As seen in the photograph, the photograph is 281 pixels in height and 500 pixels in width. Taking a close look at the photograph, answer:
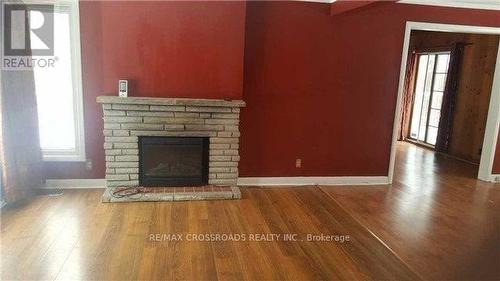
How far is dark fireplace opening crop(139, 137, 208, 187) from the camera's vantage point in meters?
3.92

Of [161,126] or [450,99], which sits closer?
[161,126]

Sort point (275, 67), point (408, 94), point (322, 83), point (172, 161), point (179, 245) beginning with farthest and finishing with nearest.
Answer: point (408, 94) → point (322, 83) → point (275, 67) → point (172, 161) → point (179, 245)

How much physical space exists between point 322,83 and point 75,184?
3233 mm

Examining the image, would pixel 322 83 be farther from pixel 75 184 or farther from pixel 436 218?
pixel 75 184

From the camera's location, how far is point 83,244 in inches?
109

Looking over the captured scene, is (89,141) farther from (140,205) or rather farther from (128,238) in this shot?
(128,238)

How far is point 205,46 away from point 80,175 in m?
2.10

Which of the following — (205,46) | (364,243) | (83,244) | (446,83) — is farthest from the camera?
(446,83)

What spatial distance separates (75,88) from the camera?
12.6ft

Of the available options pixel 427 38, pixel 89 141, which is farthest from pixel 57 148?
pixel 427 38

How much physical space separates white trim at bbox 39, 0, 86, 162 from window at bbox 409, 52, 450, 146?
6468 millimetres

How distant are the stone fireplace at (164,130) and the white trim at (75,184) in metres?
0.25

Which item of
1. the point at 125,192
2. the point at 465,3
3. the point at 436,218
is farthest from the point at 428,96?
the point at 125,192

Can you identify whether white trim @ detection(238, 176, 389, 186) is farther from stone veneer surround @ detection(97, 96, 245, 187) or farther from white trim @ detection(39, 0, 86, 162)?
white trim @ detection(39, 0, 86, 162)
